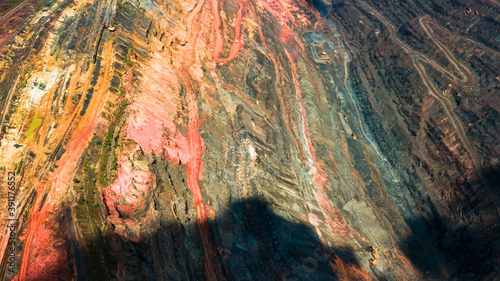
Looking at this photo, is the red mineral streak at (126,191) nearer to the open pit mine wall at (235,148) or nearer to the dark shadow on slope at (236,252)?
the open pit mine wall at (235,148)

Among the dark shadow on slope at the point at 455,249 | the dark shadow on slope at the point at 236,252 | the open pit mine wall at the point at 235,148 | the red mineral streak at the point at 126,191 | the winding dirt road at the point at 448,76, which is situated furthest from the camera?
the winding dirt road at the point at 448,76

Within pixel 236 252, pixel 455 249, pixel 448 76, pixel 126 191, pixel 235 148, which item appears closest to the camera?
pixel 126 191

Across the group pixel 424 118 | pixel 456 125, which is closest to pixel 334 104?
pixel 424 118

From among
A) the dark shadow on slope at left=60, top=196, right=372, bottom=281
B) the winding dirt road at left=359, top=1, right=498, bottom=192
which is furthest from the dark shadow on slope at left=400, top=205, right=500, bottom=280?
the dark shadow on slope at left=60, top=196, right=372, bottom=281

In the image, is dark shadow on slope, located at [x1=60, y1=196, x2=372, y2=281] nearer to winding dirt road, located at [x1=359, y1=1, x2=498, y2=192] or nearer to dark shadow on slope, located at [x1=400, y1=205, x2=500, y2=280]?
dark shadow on slope, located at [x1=400, y1=205, x2=500, y2=280]

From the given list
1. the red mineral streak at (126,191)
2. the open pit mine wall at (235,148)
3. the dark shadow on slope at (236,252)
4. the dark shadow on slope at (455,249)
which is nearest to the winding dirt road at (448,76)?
the open pit mine wall at (235,148)

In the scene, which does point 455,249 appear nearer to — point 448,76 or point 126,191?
point 448,76

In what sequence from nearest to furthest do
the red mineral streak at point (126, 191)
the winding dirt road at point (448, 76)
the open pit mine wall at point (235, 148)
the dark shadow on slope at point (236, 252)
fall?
1. the dark shadow on slope at point (236, 252)
2. the open pit mine wall at point (235, 148)
3. the red mineral streak at point (126, 191)
4. the winding dirt road at point (448, 76)

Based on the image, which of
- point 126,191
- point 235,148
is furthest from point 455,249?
point 126,191
